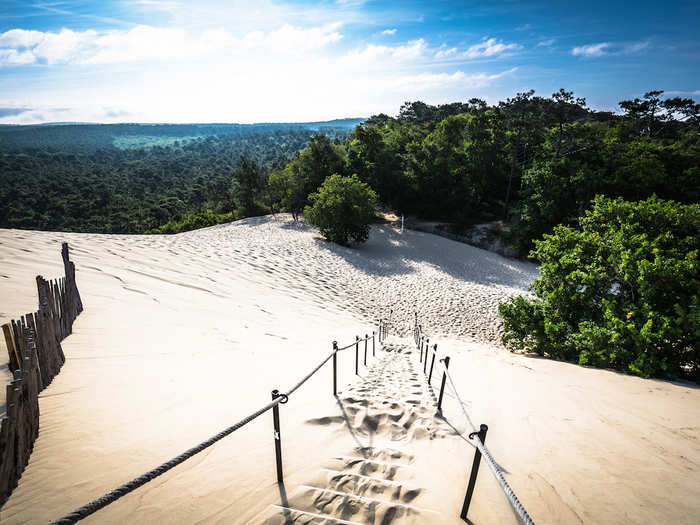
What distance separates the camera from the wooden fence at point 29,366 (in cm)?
219

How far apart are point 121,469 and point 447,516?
2696 millimetres

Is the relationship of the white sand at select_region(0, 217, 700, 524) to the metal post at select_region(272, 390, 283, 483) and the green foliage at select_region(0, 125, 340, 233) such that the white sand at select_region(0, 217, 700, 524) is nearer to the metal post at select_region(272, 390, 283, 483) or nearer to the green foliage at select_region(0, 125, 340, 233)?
the metal post at select_region(272, 390, 283, 483)

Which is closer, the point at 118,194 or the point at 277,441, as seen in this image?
the point at 277,441

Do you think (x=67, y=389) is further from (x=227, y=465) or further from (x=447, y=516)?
(x=447, y=516)

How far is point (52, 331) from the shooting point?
375 cm

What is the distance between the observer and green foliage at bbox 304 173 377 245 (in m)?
20.4

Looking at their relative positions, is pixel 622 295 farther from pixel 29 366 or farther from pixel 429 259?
pixel 429 259

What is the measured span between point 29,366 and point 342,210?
18.4 m

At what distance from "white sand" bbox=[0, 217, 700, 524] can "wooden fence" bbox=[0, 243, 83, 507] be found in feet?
0.53

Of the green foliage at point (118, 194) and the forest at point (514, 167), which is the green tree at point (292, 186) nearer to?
the forest at point (514, 167)

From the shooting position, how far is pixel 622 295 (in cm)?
782

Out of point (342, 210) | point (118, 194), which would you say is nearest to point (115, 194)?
point (118, 194)

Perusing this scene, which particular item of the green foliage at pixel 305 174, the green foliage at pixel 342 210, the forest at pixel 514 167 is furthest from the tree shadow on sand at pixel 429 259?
the green foliage at pixel 305 174

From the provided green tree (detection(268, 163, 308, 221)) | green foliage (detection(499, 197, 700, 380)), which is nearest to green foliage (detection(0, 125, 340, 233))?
green tree (detection(268, 163, 308, 221))
